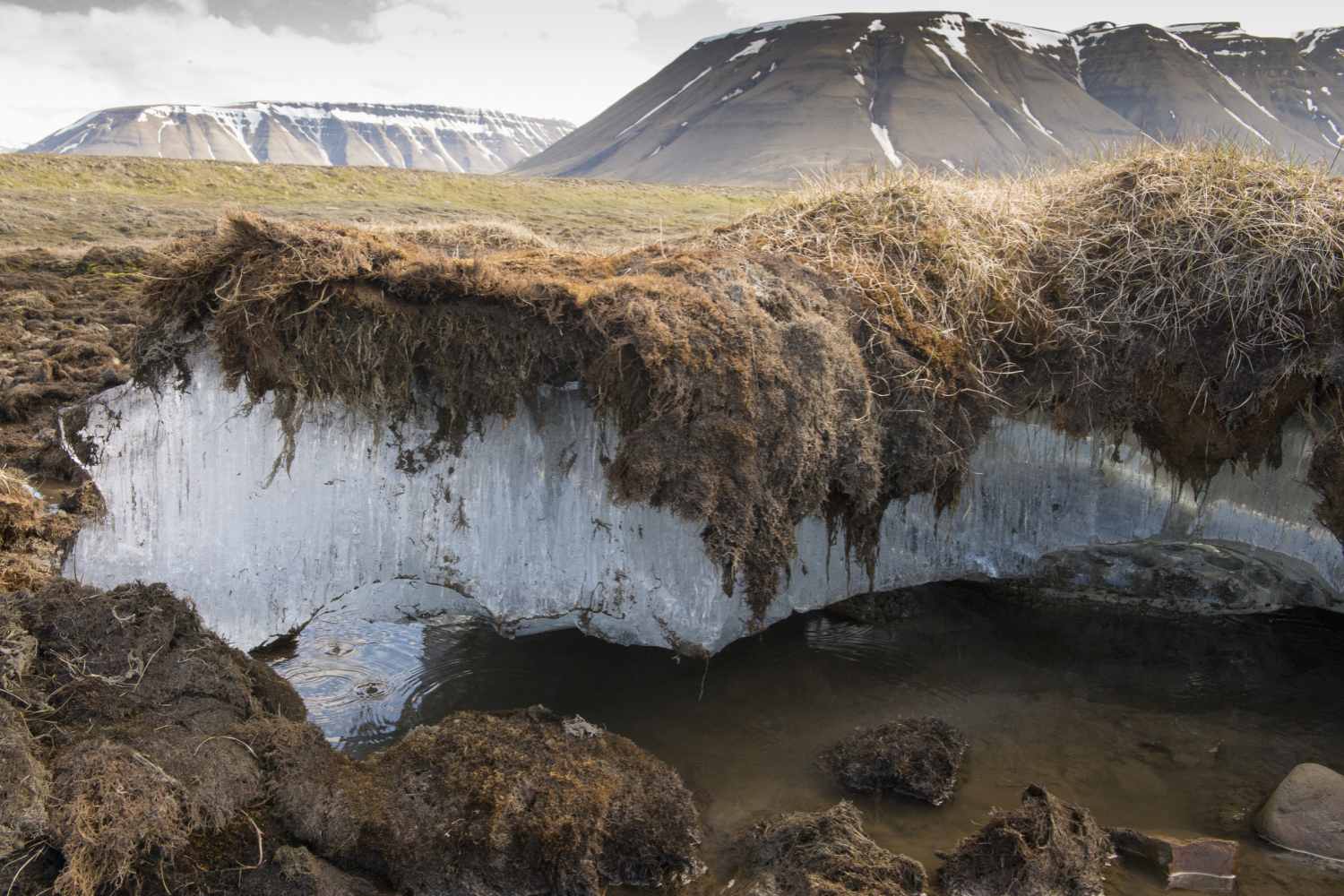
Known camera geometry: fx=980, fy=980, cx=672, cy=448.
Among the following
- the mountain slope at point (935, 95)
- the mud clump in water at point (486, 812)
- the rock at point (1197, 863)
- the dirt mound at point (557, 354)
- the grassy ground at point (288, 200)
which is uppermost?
the mountain slope at point (935, 95)

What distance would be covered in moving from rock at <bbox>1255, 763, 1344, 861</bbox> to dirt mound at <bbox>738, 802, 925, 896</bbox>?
208 cm

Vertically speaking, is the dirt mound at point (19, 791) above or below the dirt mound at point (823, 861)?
above

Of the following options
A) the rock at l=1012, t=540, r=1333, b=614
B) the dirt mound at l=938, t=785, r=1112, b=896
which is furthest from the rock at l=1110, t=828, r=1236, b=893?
the rock at l=1012, t=540, r=1333, b=614

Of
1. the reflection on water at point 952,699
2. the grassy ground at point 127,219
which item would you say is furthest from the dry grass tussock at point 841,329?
the reflection on water at point 952,699

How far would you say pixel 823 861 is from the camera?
473cm

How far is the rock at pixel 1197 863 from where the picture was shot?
4.89m

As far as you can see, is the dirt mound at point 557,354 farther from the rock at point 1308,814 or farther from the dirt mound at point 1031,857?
the rock at point 1308,814

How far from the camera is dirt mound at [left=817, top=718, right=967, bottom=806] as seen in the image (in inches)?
220

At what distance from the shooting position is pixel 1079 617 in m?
7.93

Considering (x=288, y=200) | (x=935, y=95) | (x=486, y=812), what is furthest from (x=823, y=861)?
(x=935, y=95)

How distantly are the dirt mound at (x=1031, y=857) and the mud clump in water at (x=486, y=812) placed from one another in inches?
53.7

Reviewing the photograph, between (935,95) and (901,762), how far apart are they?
150255 mm

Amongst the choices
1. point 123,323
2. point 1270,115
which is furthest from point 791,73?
point 123,323

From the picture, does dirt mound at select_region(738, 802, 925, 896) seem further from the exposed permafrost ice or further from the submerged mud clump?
the exposed permafrost ice
